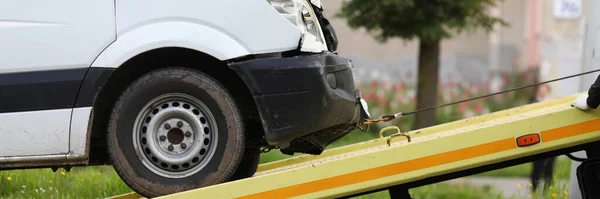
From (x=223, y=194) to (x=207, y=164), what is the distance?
23cm

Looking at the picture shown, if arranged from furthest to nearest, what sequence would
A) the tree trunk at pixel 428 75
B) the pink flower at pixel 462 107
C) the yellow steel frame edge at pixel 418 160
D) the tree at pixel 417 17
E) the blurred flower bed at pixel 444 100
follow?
1. the pink flower at pixel 462 107
2. the blurred flower bed at pixel 444 100
3. the tree trunk at pixel 428 75
4. the tree at pixel 417 17
5. the yellow steel frame edge at pixel 418 160

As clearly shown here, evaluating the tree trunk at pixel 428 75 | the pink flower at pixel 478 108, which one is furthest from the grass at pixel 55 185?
the pink flower at pixel 478 108

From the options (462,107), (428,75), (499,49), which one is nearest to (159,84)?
(428,75)

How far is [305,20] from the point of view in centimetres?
503

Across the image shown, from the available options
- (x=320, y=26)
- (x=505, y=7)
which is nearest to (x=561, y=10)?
(x=505, y=7)

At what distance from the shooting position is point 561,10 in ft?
63.5

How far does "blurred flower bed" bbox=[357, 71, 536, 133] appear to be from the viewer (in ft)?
49.3

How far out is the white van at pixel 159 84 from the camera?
15.4ft

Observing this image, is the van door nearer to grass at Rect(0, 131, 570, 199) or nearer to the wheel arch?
the wheel arch

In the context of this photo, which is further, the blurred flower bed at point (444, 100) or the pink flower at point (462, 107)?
the pink flower at point (462, 107)

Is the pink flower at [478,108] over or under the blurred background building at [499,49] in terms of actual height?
over

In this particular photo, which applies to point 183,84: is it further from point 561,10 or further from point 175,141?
point 561,10

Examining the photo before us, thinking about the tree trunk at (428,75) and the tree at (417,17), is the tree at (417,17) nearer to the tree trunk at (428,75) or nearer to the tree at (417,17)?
the tree at (417,17)

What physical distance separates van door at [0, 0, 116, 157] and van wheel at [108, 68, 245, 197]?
0.27 m
